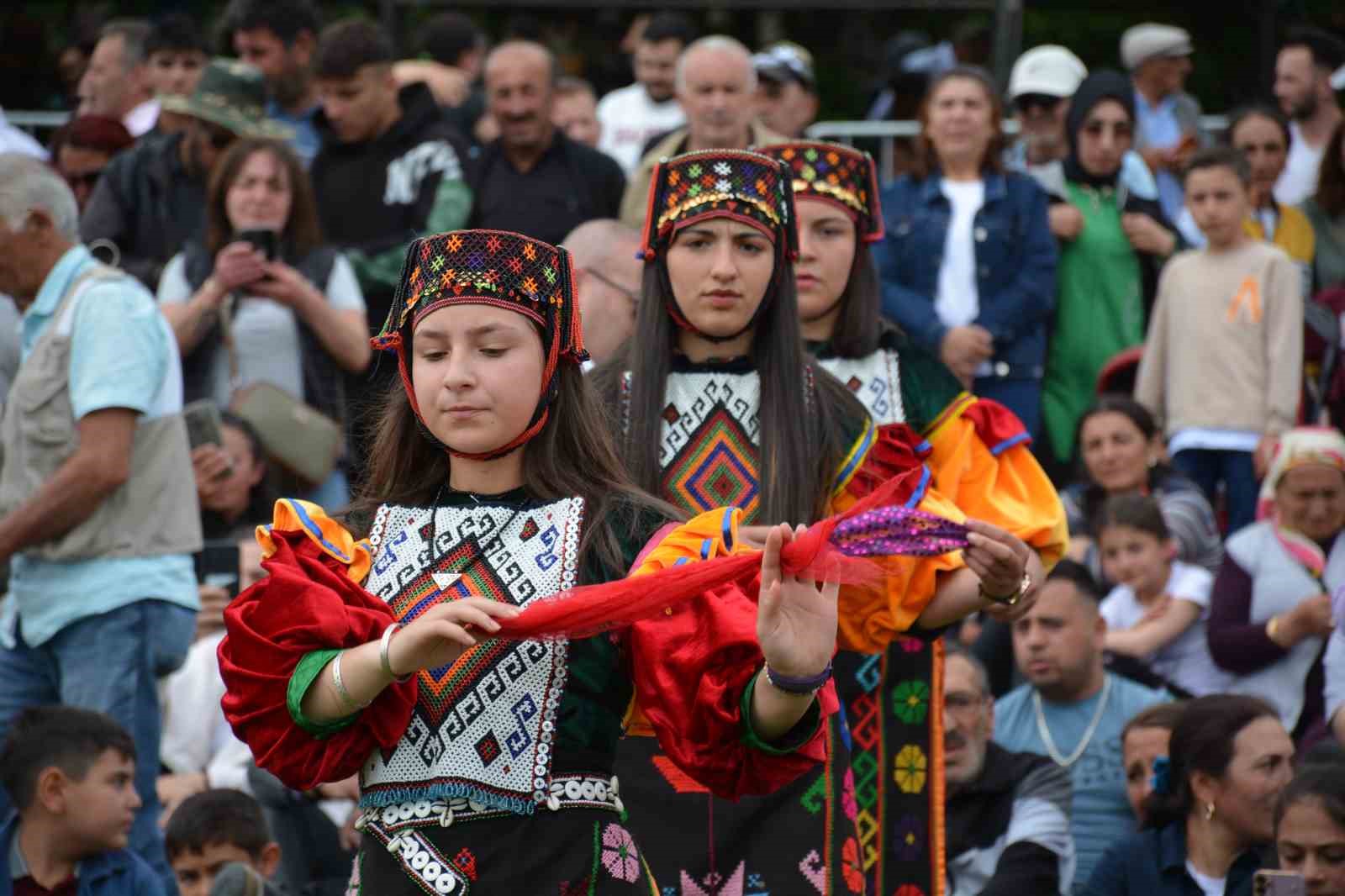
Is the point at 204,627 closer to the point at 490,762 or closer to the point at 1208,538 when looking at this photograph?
the point at 1208,538

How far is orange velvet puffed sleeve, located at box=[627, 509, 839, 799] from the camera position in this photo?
3695 millimetres

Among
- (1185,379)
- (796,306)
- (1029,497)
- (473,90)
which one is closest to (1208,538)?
(1185,379)

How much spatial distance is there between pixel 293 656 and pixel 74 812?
2.87m

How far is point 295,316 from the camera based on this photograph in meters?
8.85

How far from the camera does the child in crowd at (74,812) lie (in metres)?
6.23

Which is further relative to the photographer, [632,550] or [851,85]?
[851,85]

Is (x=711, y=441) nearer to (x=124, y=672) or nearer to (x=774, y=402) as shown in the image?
(x=774, y=402)

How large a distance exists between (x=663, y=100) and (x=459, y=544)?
859 centimetres

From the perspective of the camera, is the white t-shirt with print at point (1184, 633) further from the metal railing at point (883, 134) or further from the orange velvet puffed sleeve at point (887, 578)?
the metal railing at point (883, 134)

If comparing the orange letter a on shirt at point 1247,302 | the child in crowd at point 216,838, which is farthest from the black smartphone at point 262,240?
the orange letter a on shirt at point 1247,302

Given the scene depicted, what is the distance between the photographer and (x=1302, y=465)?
8.37 m

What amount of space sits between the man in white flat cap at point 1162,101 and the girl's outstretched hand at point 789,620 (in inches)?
336

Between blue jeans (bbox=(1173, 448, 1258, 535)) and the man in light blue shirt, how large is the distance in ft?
6.52

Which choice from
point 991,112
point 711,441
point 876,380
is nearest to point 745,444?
point 711,441
